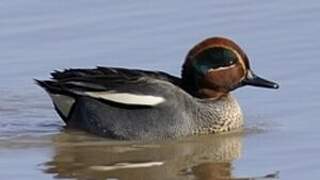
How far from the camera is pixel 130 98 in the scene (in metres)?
11.5

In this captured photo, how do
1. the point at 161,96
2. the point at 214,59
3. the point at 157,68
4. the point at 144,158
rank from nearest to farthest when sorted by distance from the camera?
the point at 144,158, the point at 161,96, the point at 214,59, the point at 157,68

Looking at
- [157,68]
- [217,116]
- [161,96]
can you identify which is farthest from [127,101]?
[157,68]

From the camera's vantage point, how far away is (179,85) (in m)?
11.7

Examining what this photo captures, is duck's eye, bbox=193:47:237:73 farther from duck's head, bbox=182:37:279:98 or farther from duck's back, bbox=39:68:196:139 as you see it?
duck's back, bbox=39:68:196:139

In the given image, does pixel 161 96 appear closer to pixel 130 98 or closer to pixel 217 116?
pixel 130 98

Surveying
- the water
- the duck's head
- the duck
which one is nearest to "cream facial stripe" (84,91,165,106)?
the duck

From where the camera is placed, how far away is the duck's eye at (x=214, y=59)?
11609 millimetres

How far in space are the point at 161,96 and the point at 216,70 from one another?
2.05 ft

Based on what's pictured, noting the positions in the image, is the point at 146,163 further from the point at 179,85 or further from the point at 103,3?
the point at 103,3

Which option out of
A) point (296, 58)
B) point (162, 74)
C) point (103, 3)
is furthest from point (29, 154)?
point (103, 3)

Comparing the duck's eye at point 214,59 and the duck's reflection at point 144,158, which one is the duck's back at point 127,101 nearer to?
the duck's reflection at point 144,158

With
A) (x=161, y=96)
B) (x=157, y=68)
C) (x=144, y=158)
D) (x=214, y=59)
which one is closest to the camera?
(x=144, y=158)

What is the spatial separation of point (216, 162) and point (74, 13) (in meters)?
4.72

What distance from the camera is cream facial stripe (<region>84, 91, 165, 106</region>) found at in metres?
11.4
